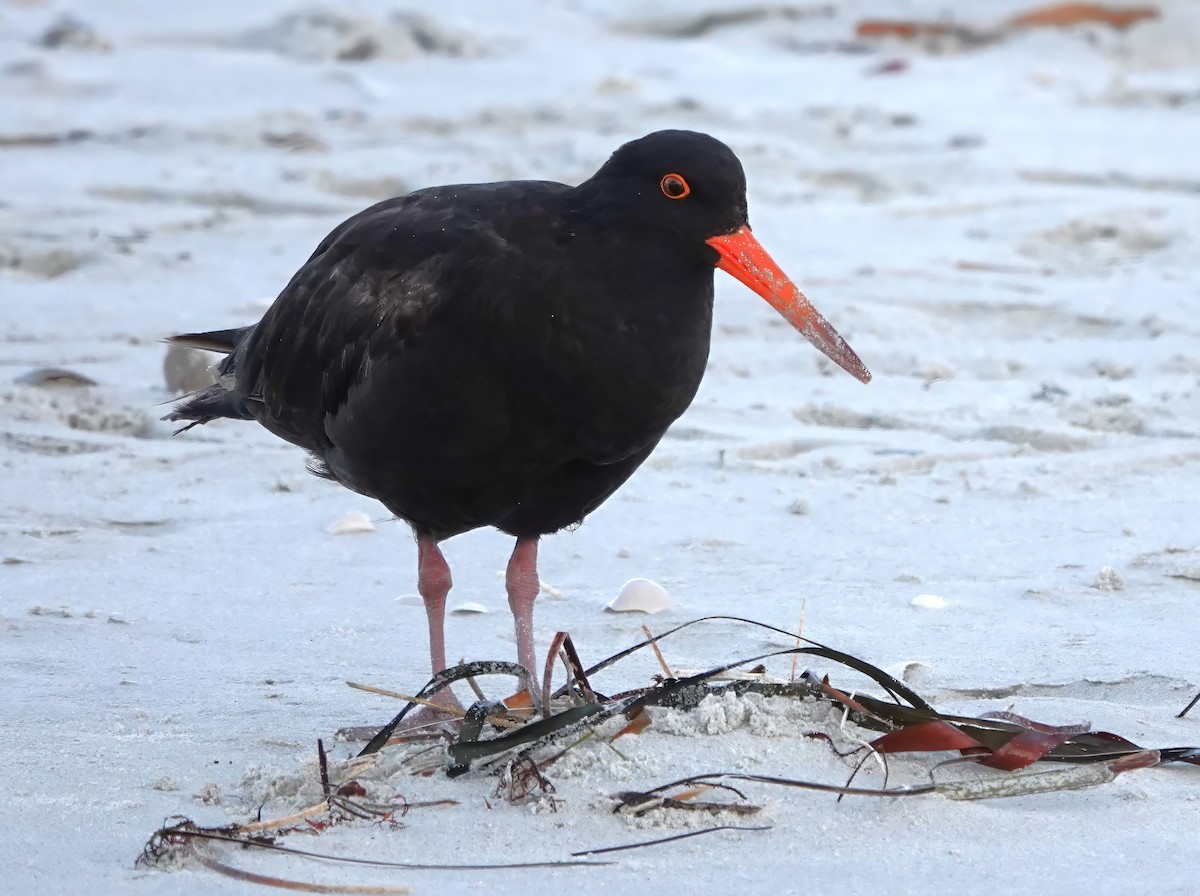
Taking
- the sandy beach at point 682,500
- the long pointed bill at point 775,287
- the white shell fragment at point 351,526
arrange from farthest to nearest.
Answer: the white shell fragment at point 351,526 < the long pointed bill at point 775,287 < the sandy beach at point 682,500

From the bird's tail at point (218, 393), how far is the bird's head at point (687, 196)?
1.37 m

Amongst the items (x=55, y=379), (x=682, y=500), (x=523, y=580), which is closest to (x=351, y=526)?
(x=682, y=500)

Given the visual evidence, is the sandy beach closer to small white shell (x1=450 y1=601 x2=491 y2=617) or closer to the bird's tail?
small white shell (x1=450 y1=601 x2=491 y2=617)

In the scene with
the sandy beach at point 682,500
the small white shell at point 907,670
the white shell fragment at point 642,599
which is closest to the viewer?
the sandy beach at point 682,500

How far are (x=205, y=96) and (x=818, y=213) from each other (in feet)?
15.4

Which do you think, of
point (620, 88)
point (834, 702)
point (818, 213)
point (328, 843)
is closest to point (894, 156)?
point (818, 213)

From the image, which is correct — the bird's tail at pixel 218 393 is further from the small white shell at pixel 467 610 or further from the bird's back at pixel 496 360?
the small white shell at pixel 467 610

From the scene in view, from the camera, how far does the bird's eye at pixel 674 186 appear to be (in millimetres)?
3324

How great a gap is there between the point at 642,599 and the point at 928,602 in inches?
28.3

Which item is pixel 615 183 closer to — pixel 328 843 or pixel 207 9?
pixel 328 843

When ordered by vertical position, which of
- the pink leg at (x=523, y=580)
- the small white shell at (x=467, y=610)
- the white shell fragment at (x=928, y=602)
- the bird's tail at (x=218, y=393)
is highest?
the bird's tail at (x=218, y=393)

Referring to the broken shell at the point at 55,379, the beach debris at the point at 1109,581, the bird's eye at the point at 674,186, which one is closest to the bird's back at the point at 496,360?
the bird's eye at the point at 674,186

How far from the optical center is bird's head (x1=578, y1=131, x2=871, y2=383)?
3.32m

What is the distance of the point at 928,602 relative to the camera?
428 centimetres
